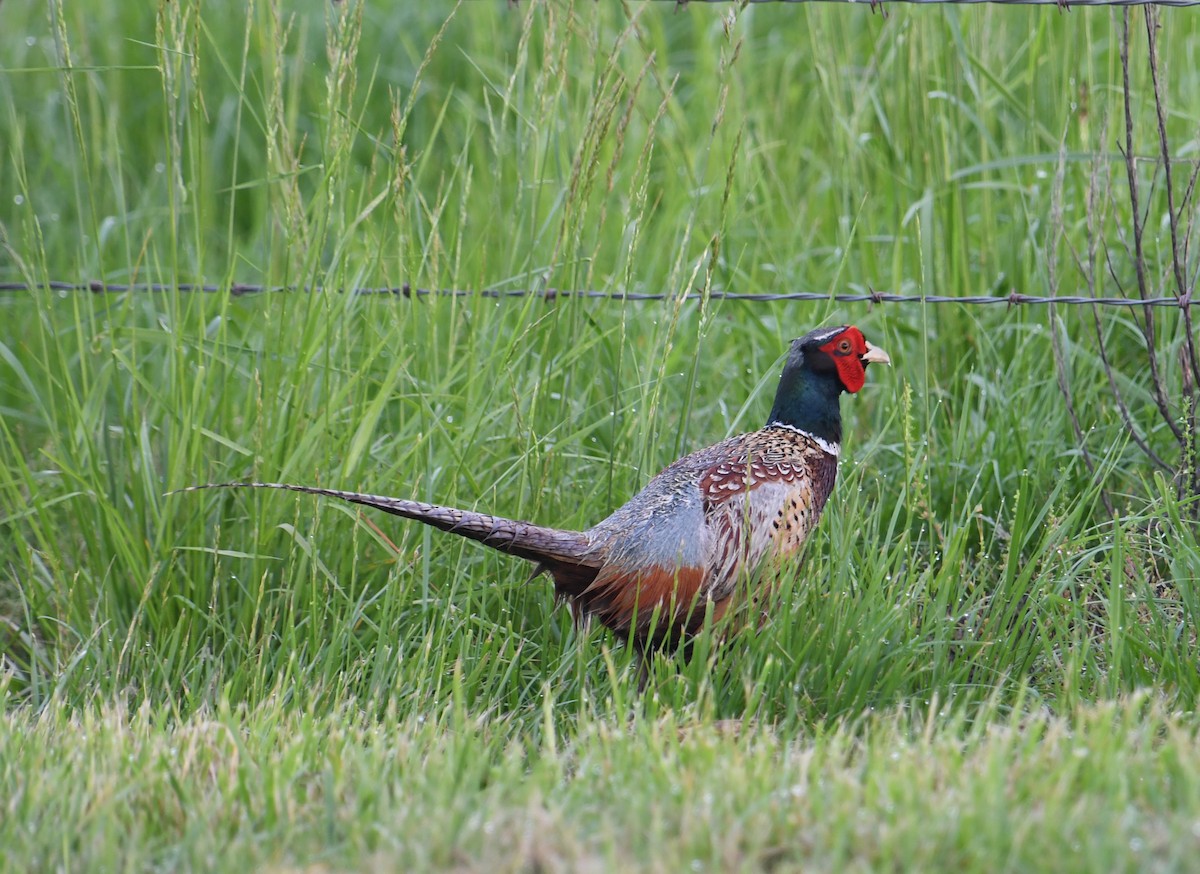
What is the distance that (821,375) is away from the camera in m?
3.45

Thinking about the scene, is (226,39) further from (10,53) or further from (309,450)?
(309,450)

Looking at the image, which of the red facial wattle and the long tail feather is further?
the red facial wattle

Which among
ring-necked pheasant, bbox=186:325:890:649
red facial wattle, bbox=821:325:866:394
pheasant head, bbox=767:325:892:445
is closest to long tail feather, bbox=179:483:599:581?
ring-necked pheasant, bbox=186:325:890:649

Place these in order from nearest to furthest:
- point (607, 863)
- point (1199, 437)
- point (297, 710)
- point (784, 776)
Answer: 1. point (607, 863)
2. point (784, 776)
3. point (297, 710)
4. point (1199, 437)

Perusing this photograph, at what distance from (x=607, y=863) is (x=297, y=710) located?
3.23ft

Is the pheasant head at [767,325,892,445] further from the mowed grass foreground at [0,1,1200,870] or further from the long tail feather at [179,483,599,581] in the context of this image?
the long tail feather at [179,483,599,581]

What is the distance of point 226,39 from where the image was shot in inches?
240

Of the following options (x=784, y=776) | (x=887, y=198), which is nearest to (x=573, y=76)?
(x=887, y=198)

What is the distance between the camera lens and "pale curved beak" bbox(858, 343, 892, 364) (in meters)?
3.42

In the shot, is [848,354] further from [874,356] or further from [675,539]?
[675,539]

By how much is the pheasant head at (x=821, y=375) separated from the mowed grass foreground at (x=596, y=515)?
0.54ft

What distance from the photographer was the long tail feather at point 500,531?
2.89 metres

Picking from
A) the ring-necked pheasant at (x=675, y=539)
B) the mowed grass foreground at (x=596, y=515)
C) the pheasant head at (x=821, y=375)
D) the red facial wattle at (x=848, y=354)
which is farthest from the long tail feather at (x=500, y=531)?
the red facial wattle at (x=848, y=354)

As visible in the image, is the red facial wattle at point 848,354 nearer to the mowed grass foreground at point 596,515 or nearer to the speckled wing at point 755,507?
the mowed grass foreground at point 596,515
